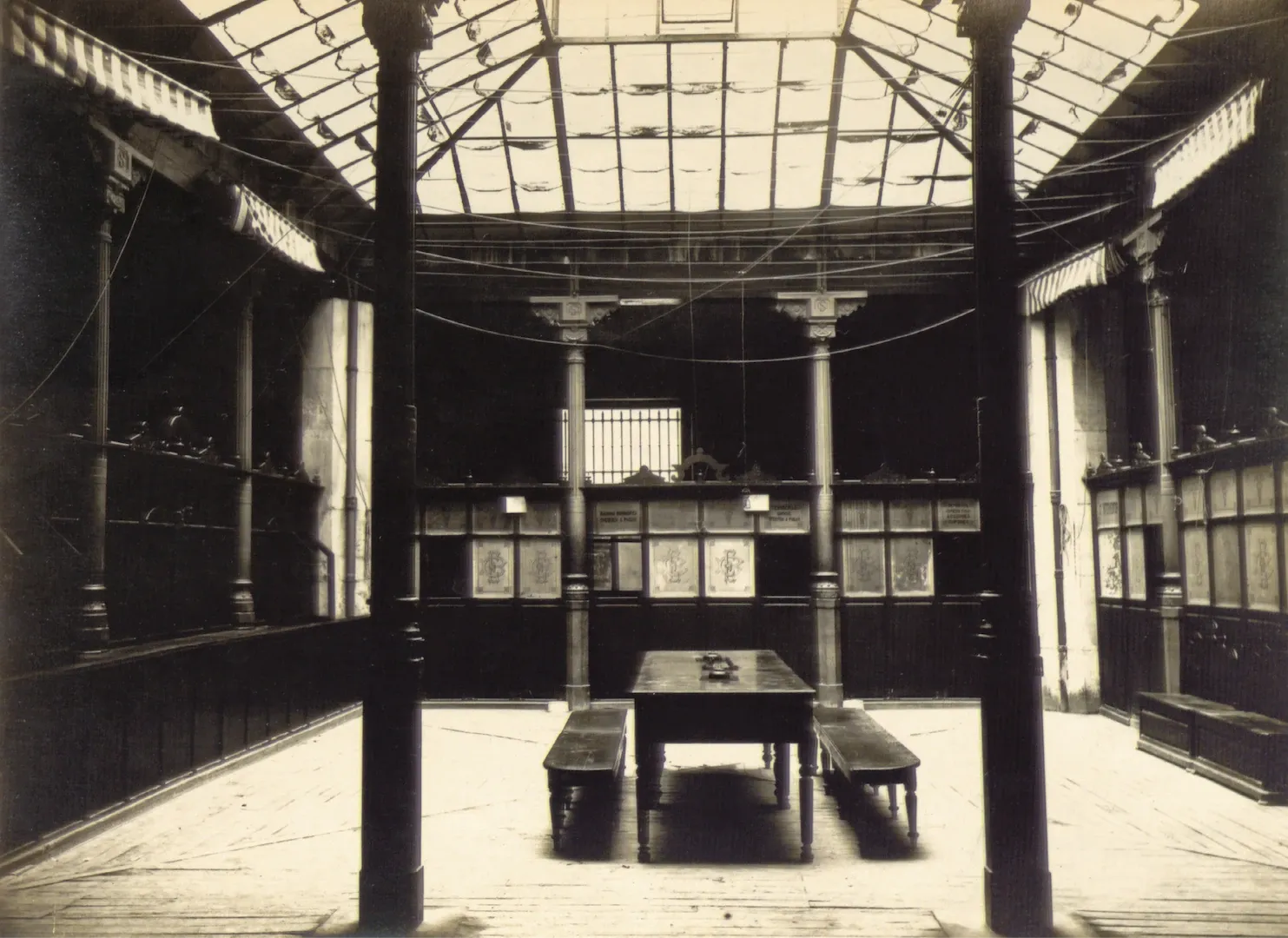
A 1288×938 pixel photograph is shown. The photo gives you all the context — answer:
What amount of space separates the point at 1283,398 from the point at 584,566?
285 inches

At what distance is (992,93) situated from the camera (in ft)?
14.1

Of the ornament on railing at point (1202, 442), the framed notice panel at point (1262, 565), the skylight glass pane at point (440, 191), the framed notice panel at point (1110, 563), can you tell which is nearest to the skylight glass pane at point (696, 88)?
the skylight glass pane at point (440, 191)

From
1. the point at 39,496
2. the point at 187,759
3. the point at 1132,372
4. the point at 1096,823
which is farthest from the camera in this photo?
the point at 1132,372

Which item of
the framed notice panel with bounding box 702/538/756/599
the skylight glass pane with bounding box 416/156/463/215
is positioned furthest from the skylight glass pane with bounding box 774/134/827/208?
the framed notice panel with bounding box 702/538/756/599

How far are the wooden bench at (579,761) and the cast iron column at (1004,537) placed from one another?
7.41 ft

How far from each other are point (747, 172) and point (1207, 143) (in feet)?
15.9

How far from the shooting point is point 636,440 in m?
13.5

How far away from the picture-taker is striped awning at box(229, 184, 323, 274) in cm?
845

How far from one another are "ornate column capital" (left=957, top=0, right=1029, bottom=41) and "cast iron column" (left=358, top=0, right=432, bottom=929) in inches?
98.8

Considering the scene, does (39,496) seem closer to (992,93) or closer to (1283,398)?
(992,93)

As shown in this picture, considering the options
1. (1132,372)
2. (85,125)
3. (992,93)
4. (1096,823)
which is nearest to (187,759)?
(85,125)

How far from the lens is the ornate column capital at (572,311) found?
11.4 m

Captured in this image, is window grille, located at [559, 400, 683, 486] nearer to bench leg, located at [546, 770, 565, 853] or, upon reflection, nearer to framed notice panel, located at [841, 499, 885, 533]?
framed notice panel, located at [841, 499, 885, 533]

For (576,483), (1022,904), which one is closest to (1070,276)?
(576,483)
